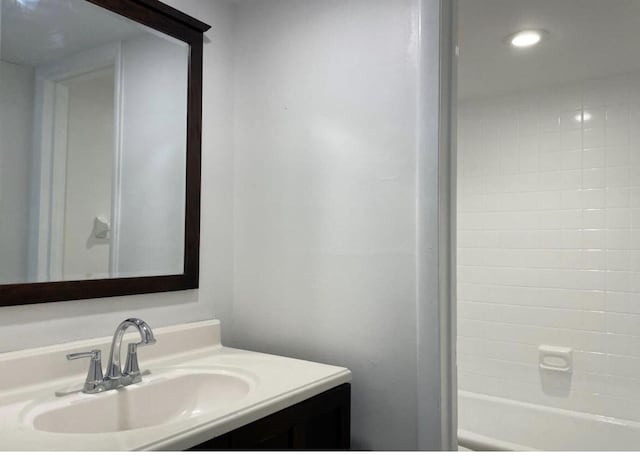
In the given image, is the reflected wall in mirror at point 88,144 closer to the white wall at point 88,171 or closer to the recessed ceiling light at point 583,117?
the white wall at point 88,171

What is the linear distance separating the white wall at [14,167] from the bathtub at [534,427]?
1.79 metres

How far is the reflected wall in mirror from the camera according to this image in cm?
107

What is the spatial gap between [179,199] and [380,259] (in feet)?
2.04

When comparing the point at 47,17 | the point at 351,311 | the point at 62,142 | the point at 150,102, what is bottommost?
the point at 351,311

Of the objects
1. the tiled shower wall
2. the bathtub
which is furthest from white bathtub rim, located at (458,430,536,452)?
the tiled shower wall

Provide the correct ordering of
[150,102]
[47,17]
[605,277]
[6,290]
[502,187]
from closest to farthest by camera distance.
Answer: [6,290] → [47,17] → [150,102] → [605,277] → [502,187]

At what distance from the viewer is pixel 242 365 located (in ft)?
4.10

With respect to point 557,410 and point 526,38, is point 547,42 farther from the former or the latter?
point 557,410

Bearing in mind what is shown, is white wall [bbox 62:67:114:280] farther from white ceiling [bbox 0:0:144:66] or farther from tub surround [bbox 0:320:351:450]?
tub surround [bbox 0:320:351:450]

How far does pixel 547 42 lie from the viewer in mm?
1948

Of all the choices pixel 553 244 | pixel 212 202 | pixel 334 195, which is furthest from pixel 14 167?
pixel 553 244

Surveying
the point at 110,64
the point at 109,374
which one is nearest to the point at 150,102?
the point at 110,64

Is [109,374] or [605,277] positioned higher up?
[605,277]

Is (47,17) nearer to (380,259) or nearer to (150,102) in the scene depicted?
(150,102)
